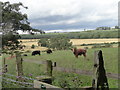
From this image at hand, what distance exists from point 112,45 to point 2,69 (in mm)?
11100

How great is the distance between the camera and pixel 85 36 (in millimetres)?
24500

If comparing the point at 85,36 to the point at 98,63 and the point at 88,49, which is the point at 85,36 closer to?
the point at 88,49

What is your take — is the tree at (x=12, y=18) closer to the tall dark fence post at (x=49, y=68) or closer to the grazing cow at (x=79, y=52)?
the grazing cow at (x=79, y=52)

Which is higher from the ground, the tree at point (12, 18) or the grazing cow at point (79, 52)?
the tree at point (12, 18)

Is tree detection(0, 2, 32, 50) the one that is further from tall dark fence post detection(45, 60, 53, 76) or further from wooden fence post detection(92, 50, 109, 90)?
wooden fence post detection(92, 50, 109, 90)

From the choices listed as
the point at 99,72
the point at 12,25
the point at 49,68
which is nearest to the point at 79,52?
the point at 12,25

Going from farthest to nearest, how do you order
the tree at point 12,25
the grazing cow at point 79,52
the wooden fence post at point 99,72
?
the tree at point 12,25 → the grazing cow at point 79,52 → the wooden fence post at point 99,72

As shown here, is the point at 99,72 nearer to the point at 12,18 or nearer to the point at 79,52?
the point at 79,52

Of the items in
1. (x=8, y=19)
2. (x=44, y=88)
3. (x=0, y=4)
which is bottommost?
(x=44, y=88)

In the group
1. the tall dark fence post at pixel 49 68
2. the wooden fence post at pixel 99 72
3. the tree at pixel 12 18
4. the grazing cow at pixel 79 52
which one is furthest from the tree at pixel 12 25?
the wooden fence post at pixel 99 72

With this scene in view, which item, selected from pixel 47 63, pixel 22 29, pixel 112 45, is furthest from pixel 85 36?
pixel 47 63

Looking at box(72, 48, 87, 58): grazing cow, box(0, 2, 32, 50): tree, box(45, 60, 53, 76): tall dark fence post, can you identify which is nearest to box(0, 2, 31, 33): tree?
box(0, 2, 32, 50): tree

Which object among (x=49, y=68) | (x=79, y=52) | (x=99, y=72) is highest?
(x=99, y=72)

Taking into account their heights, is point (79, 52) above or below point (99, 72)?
below
